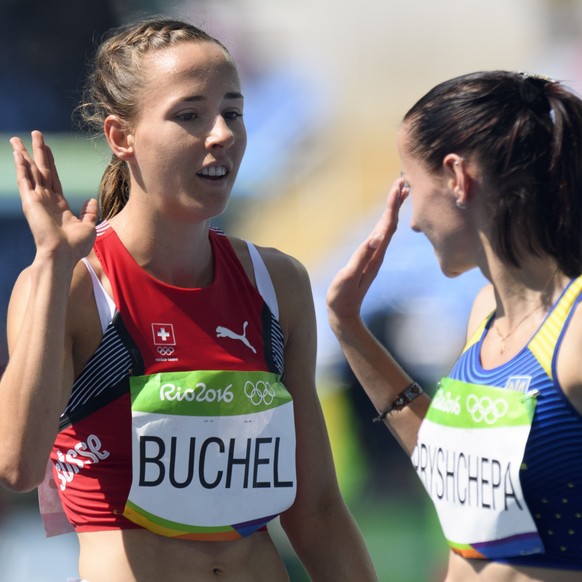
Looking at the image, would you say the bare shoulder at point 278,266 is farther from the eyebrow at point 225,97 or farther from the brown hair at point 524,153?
the brown hair at point 524,153

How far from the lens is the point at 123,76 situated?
2541 mm

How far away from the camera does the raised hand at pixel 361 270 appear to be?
2.58m

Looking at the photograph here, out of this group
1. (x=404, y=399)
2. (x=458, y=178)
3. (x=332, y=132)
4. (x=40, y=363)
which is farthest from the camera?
(x=332, y=132)

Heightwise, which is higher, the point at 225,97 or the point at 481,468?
the point at 225,97

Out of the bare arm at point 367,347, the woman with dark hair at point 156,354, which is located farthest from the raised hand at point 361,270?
the woman with dark hair at point 156,354

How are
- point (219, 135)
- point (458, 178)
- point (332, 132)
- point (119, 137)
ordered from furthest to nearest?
point (332, 132), point (119, 137), point (219, 135), point (458, 178)

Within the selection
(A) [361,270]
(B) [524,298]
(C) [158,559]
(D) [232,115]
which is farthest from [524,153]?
(C) [158,559]

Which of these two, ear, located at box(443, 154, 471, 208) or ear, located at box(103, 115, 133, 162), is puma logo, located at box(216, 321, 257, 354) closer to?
ear, located at box(103, 115, 133, 162)

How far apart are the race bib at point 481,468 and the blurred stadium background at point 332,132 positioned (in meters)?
2.55

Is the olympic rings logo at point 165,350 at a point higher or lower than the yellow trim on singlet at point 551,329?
lower

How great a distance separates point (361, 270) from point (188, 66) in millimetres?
611

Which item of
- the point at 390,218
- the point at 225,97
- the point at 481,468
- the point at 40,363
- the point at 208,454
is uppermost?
the point at 225,97

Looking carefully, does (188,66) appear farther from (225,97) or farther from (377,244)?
(377,244)

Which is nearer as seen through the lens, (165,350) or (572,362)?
(572,362)
